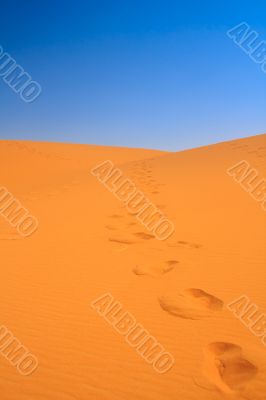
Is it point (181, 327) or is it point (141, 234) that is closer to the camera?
point (181, 327)

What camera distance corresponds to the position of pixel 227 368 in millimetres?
2100

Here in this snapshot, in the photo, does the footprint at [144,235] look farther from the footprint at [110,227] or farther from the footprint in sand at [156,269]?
the footprint in sand at [156,269]

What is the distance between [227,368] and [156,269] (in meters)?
1.74

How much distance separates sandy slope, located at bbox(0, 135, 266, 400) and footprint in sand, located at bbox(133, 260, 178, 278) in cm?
3

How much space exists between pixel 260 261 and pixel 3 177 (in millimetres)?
16585

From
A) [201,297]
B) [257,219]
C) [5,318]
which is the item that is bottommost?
[5,318]

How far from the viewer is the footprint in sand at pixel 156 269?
3.65 metres

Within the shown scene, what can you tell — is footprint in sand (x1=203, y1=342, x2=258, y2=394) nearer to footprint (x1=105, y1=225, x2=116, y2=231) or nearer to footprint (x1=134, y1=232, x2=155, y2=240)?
footprint (x1=134, y1=232, x2=155, y2=240)

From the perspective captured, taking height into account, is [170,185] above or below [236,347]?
above

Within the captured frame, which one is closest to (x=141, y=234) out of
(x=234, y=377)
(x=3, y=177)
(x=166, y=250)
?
(x=166, y=250)

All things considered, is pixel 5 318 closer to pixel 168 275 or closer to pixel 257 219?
pixel 168 275

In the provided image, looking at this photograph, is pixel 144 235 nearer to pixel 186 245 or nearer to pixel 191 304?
pixel 186 245

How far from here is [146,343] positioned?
8.04 ft

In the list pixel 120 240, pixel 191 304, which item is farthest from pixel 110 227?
pixel 191 304
